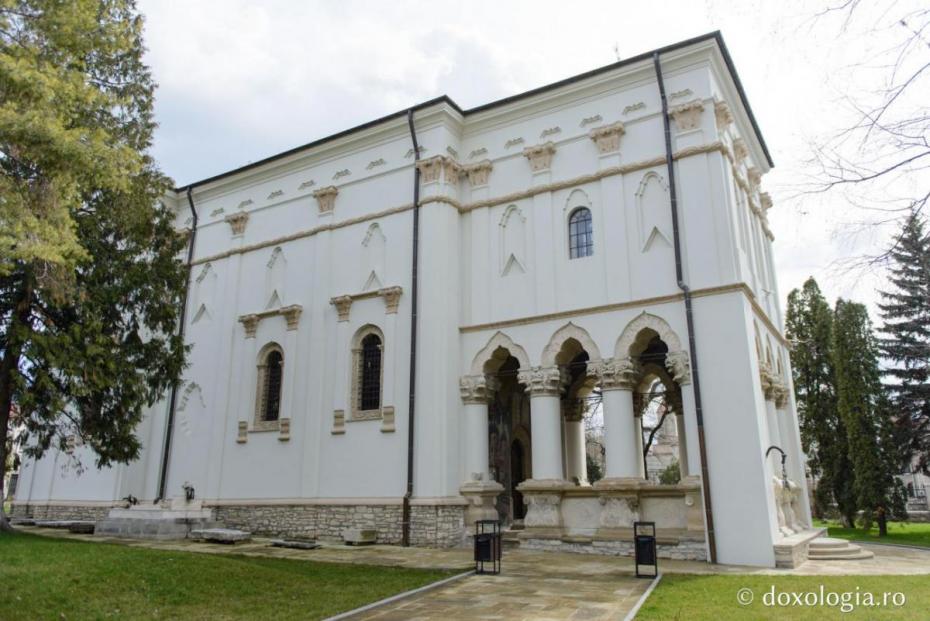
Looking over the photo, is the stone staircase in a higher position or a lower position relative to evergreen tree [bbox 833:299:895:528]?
lower

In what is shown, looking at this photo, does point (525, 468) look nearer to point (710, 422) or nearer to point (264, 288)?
point (710, 422)

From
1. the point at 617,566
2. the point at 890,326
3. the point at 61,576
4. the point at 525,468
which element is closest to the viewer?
the point at 61,576

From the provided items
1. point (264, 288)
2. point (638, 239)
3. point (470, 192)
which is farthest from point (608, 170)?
point (264, 288)

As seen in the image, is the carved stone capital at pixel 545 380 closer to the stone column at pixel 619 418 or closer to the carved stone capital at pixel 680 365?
the stone column at pixel 619 418

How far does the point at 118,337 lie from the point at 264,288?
21.5 feet

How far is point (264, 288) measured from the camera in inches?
820

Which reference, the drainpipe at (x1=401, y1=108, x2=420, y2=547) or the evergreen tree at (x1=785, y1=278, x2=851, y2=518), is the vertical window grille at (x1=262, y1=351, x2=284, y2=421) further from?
the evergreen tree at (x1=785, y1=278, x2=851, y2=518)

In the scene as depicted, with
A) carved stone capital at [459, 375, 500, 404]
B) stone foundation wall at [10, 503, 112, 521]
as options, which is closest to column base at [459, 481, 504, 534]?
carved stone capital at [459, 375, 500, 404]

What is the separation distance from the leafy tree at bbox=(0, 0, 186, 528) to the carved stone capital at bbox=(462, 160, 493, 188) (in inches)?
308

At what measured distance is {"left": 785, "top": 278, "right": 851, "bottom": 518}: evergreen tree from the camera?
26.3 m

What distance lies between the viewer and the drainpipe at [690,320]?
43.3 feet

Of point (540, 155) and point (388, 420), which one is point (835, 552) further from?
point (540, 155)

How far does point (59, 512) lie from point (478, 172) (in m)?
17.7

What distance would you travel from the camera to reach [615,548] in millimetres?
14156
